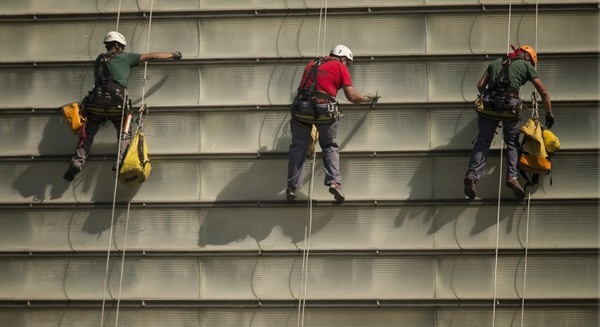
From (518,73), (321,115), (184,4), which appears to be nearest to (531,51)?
(518,73)

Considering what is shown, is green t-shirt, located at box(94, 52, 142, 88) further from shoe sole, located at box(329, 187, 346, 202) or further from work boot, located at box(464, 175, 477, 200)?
work boot, located at box(464, 175, 477, 200)

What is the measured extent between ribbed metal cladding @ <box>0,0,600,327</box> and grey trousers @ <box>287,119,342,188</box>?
335 mm

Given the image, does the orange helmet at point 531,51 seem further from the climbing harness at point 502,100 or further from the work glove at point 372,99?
the work glove at point 372,99

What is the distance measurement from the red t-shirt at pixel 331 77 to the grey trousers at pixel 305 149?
393 millimetres

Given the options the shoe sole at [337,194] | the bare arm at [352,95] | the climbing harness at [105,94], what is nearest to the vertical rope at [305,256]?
the shoe sole at [337,194]

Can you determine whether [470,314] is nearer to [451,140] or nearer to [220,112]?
[451,140]

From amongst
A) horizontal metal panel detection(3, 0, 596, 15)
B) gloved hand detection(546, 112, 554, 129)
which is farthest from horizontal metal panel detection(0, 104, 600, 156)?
horizontal metal panel detection(3, 0, 596, 15)

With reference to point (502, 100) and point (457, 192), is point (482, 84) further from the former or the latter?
point (457, 192)

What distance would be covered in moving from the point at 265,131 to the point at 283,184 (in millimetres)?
698

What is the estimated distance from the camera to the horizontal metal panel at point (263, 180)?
14359mm

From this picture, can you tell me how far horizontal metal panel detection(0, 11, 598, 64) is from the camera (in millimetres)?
14883

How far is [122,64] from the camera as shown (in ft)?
48.4

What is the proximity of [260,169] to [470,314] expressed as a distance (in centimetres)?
297

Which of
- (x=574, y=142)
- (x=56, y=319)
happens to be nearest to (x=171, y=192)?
(x=56, y=319)
